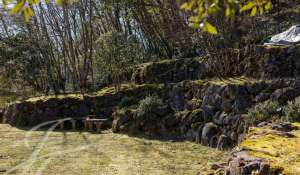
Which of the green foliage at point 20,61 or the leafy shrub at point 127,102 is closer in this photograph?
the leafy shrub at point 127,102

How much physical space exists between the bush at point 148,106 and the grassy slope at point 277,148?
7503 mm

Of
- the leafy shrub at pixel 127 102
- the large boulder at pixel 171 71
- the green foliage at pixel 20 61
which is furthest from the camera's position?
the green foliage at pixel 20 61

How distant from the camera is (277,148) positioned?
19.1 feet

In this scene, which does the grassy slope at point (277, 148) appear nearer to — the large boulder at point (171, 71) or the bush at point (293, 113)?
the bush at point (293, 113)

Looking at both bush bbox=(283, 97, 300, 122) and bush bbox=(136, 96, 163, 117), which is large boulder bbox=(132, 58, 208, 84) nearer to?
bush bbox=(136, 96, 163, 117)

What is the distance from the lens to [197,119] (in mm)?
13320

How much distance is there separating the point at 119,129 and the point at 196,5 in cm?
1269

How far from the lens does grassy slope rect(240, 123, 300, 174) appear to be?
4910 millimetres

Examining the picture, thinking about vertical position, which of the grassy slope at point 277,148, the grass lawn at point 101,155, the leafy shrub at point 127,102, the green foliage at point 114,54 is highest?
the green foliage at point 114,54

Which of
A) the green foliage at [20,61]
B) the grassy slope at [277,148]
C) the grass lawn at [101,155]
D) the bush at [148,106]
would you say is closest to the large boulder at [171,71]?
the bush at [148,106]

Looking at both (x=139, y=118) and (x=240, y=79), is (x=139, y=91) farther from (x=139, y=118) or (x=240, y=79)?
(x=240, y=79)

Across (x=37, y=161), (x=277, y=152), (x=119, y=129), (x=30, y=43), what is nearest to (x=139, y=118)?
(x=119, y=129)

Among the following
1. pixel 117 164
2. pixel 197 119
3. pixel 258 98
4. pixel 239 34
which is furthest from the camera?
pixel 239 34

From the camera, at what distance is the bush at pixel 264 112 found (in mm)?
10946
